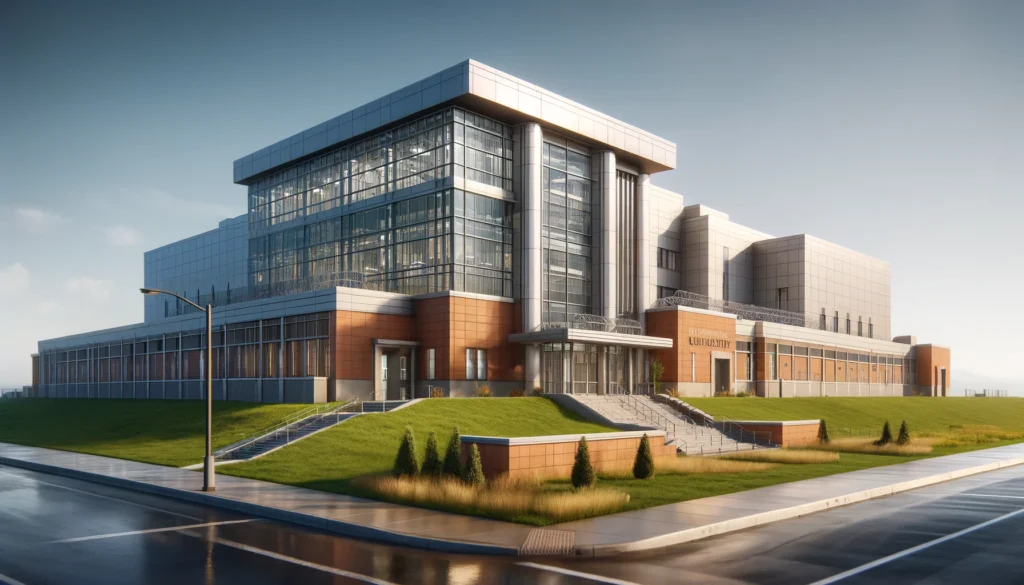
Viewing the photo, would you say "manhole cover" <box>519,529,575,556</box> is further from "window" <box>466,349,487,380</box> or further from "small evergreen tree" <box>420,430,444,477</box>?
"window" <box>466,349,487,380</box>

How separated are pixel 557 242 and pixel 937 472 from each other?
107 feet

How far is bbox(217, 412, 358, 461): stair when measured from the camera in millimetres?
33094

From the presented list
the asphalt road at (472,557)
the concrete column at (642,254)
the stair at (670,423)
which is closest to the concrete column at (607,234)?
the concrete column at (642,254)

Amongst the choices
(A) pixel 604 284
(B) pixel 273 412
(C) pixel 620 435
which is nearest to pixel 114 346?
(B) pixel 273 412

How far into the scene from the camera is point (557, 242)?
57562mm

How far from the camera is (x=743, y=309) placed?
79.5 metres


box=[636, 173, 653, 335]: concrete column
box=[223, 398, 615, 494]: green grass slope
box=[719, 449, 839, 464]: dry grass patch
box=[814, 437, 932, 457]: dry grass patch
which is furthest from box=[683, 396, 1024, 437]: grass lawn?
box=[719, 449, 839, 464]: dry grass patch

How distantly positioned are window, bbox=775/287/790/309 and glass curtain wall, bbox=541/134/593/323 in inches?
1311

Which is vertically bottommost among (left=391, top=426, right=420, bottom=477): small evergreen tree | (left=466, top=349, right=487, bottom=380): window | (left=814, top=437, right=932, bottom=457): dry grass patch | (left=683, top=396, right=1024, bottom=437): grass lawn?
(left=683, top=396, right=1024, bottom=437): grass lawn

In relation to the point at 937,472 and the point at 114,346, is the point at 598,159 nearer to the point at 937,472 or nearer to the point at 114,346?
the point at 937,472

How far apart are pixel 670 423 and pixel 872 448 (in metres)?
11.4

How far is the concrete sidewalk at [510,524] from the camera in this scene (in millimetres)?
16453

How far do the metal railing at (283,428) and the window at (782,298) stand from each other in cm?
5682

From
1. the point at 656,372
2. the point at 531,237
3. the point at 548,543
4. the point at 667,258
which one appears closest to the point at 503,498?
the point at 548,543
